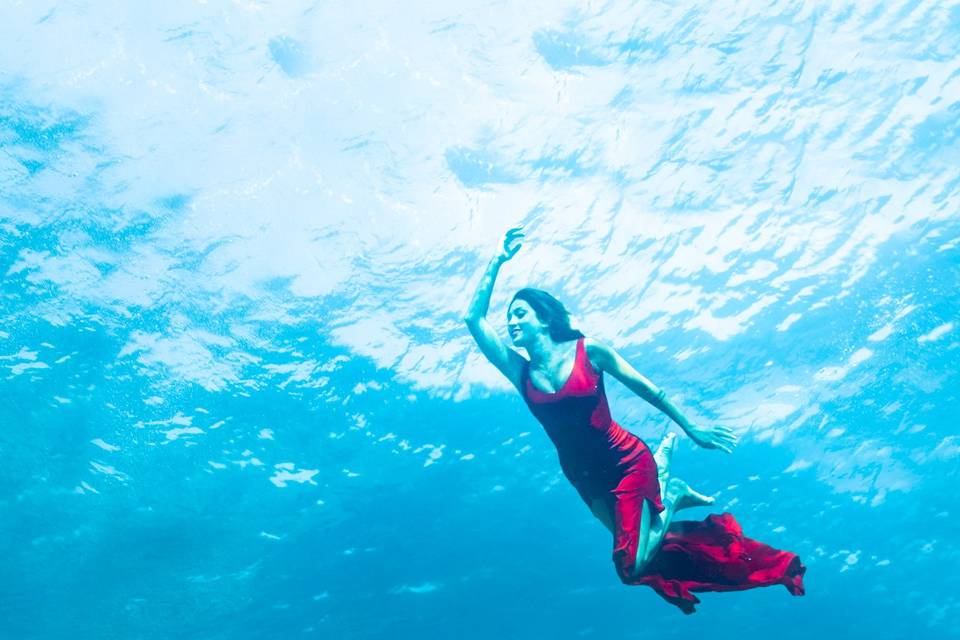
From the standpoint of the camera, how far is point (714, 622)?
3047 centimetres

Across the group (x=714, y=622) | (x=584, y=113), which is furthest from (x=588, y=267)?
(x=714, y=622)

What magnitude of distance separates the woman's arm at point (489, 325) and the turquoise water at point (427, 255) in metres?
5.71

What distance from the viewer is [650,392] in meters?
4.34

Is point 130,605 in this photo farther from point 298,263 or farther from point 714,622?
point 714,622

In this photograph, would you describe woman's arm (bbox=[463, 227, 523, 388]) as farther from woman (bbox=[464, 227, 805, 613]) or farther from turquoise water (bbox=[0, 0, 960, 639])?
turquoise water (bbox=[0, 0, 960, 639])

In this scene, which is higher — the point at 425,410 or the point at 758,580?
the point at 425,410

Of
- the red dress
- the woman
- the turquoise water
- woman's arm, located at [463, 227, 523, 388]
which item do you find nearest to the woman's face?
the woman

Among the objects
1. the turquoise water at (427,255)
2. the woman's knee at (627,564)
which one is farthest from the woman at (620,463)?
the turquoise water at (427,255)

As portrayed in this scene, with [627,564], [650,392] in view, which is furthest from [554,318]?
[627,564]

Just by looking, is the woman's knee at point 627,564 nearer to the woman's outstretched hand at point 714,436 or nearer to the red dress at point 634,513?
the red dress at point 634,513

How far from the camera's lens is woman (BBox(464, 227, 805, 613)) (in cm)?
380

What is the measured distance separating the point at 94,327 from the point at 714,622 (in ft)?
94.0

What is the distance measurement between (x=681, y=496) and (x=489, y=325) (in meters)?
1.66

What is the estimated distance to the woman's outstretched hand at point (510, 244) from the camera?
447 centimetres
